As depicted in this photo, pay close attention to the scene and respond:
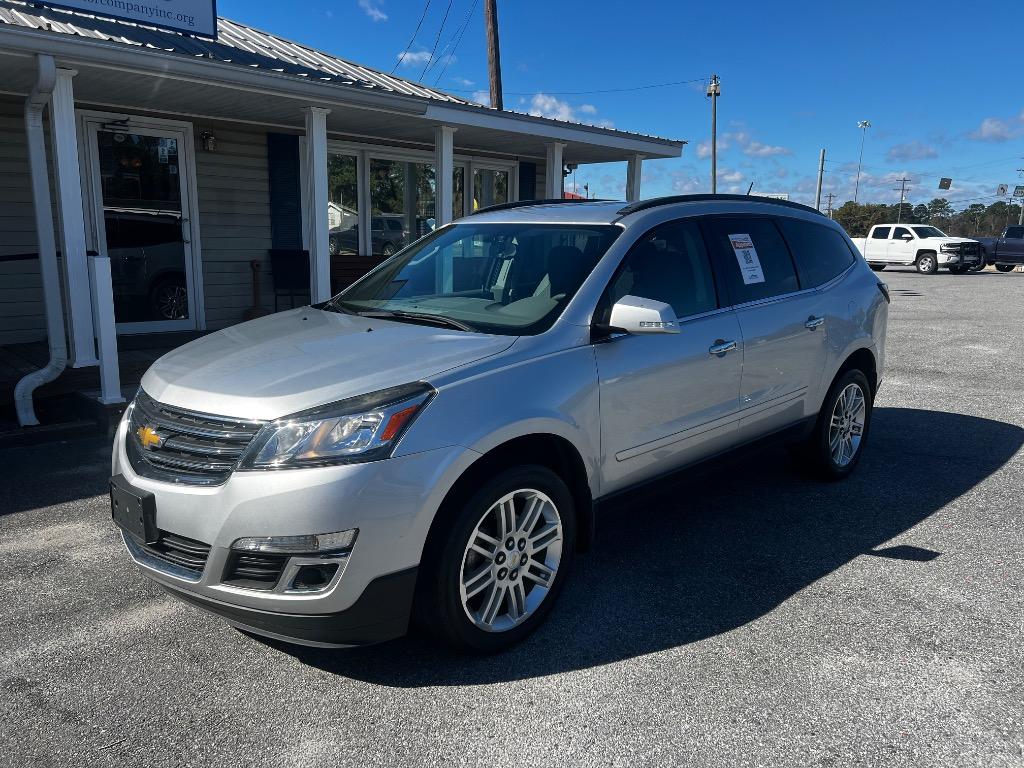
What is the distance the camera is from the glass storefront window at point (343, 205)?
443 inches

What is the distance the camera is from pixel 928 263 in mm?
29250

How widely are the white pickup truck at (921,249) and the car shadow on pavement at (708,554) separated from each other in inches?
1004

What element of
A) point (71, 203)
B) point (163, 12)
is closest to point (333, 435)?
point (71, 203)

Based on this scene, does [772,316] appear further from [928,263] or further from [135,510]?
[928,263]

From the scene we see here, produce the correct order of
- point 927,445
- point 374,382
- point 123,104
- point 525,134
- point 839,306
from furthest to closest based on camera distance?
point 525,134
point 123,104
point 927,445
point 839,306
point 374,382

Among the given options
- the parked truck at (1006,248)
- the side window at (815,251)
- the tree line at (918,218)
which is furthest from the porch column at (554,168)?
the tree line at (918,218)

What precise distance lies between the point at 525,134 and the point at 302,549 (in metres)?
8.58

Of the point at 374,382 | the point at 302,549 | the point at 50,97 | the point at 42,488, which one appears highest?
the point at 50,97

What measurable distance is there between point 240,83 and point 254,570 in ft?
18.9

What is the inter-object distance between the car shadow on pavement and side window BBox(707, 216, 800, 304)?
940 mm

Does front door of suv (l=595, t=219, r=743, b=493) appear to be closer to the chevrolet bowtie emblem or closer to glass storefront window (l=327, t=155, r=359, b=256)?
the chevrolet bowtie emblem

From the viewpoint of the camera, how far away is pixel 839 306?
4871mm

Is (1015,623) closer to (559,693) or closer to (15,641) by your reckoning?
(559,693)

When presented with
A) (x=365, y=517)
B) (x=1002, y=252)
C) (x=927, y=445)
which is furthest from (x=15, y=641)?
(x=1002, y=252)
